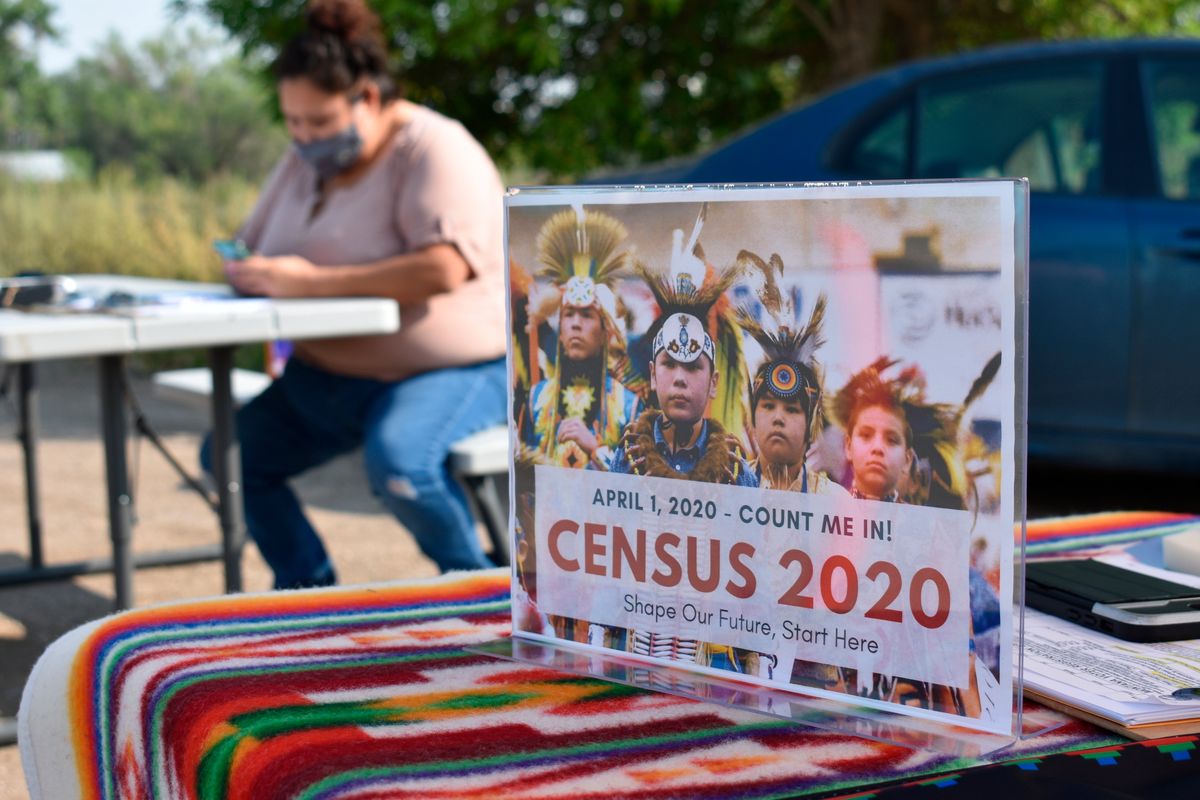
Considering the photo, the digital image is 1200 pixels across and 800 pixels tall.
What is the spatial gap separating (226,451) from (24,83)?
33.2m

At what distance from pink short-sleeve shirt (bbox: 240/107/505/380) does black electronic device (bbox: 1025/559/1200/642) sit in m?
2.10

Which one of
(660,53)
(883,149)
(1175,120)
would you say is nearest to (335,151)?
(883,149)

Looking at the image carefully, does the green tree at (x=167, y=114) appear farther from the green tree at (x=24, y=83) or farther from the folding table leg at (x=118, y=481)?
the folding table leg at (x=118, y=481)

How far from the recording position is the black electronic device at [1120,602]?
1.06 meters

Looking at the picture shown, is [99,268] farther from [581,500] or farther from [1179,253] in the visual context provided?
[581,500]

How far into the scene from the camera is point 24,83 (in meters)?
33.0

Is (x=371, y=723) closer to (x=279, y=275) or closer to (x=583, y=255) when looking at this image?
(x=583, y=255)

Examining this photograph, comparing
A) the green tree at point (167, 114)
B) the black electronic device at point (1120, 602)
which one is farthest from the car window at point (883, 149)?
the green tree at point (167, 114)

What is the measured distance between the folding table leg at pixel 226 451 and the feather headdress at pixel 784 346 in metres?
2.50

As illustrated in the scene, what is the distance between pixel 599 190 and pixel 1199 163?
3.85m

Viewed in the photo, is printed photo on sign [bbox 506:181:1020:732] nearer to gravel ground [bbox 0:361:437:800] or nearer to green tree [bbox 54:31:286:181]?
gravel ground [bbox 0:361:437:800]

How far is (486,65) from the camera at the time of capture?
8.95m

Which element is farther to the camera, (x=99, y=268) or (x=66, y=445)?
(x=99, y=268)

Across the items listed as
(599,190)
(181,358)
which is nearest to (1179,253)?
(599,190)
